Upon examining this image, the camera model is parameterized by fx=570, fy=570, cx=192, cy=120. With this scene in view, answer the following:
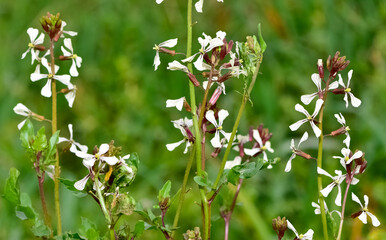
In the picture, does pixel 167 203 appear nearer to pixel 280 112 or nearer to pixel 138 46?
pixel 280 112

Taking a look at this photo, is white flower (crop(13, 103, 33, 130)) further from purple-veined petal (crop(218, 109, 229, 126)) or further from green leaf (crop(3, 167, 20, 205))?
purple-veined petal (crop(218, 109, 229, 126))

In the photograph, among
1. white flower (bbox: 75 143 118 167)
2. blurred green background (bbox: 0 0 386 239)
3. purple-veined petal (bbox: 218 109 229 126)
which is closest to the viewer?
white flower (bbox: 75 143 118 167)

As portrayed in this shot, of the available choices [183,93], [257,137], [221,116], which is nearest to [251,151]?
[257,137]

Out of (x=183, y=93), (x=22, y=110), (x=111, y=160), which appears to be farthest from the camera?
(x=183, y=93)

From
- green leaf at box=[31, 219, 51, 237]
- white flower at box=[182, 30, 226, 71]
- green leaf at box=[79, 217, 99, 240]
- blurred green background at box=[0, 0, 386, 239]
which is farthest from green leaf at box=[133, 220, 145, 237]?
blurred green background at box=[0, 0, 386, 239]

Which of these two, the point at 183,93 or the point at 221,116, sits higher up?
the point at 221,116

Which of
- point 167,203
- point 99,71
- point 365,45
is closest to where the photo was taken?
point 167,203

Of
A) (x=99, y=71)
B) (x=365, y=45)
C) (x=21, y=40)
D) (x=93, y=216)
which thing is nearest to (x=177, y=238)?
(x=93, y=216)

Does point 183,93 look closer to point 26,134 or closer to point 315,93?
point 26,134
